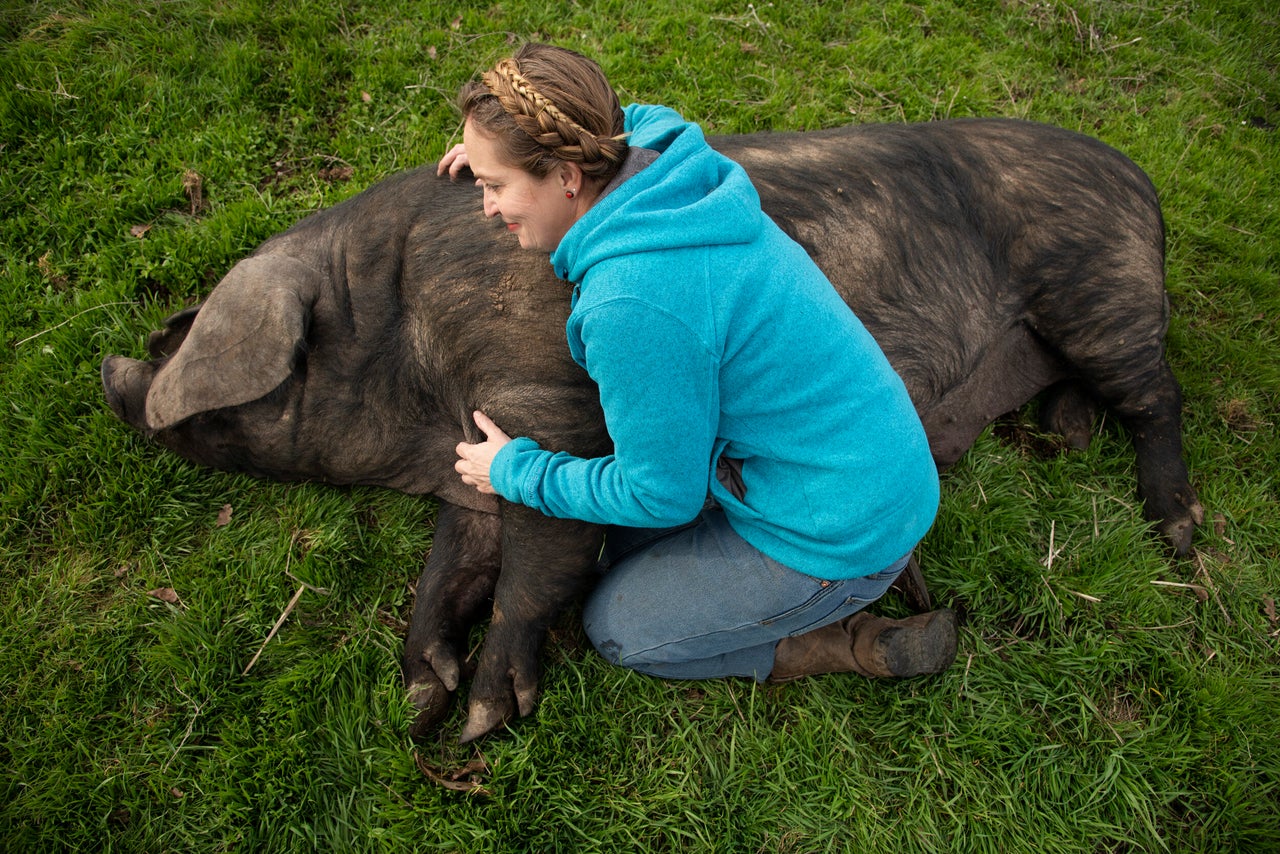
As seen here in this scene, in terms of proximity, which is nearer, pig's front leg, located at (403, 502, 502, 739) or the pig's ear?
the pig's ear

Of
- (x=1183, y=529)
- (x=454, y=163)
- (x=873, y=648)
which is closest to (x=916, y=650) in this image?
(x=873, y=648)

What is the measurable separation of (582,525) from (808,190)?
1518mm

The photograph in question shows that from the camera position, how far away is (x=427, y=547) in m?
3.25

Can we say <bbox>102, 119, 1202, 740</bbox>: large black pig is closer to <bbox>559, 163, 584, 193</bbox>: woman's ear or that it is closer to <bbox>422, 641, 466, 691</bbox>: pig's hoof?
<bbox>422, 641, 466, 691</bbox>: pig's hoof

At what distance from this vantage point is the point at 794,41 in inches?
180

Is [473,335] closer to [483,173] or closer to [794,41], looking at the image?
[483,173]

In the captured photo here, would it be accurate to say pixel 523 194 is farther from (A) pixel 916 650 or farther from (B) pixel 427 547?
(A) pixel 916 650

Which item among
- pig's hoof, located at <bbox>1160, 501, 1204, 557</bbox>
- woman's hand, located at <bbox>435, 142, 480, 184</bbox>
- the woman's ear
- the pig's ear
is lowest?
pig's hoof, located at <bbox>1160, 501, 1204, 557</bbox>

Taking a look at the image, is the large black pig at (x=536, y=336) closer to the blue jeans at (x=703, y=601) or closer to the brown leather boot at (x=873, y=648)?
the blue jeans at (x=703, y=601)

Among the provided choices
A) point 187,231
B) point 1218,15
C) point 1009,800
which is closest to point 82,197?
point 187,231

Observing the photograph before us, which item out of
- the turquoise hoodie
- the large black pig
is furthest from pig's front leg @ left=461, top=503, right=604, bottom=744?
the turquoise hoodie

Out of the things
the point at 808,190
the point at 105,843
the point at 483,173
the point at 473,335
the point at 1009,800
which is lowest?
the point at 1009,800

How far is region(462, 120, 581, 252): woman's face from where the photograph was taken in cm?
184

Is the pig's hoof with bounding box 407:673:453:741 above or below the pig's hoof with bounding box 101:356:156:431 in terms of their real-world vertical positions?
below
